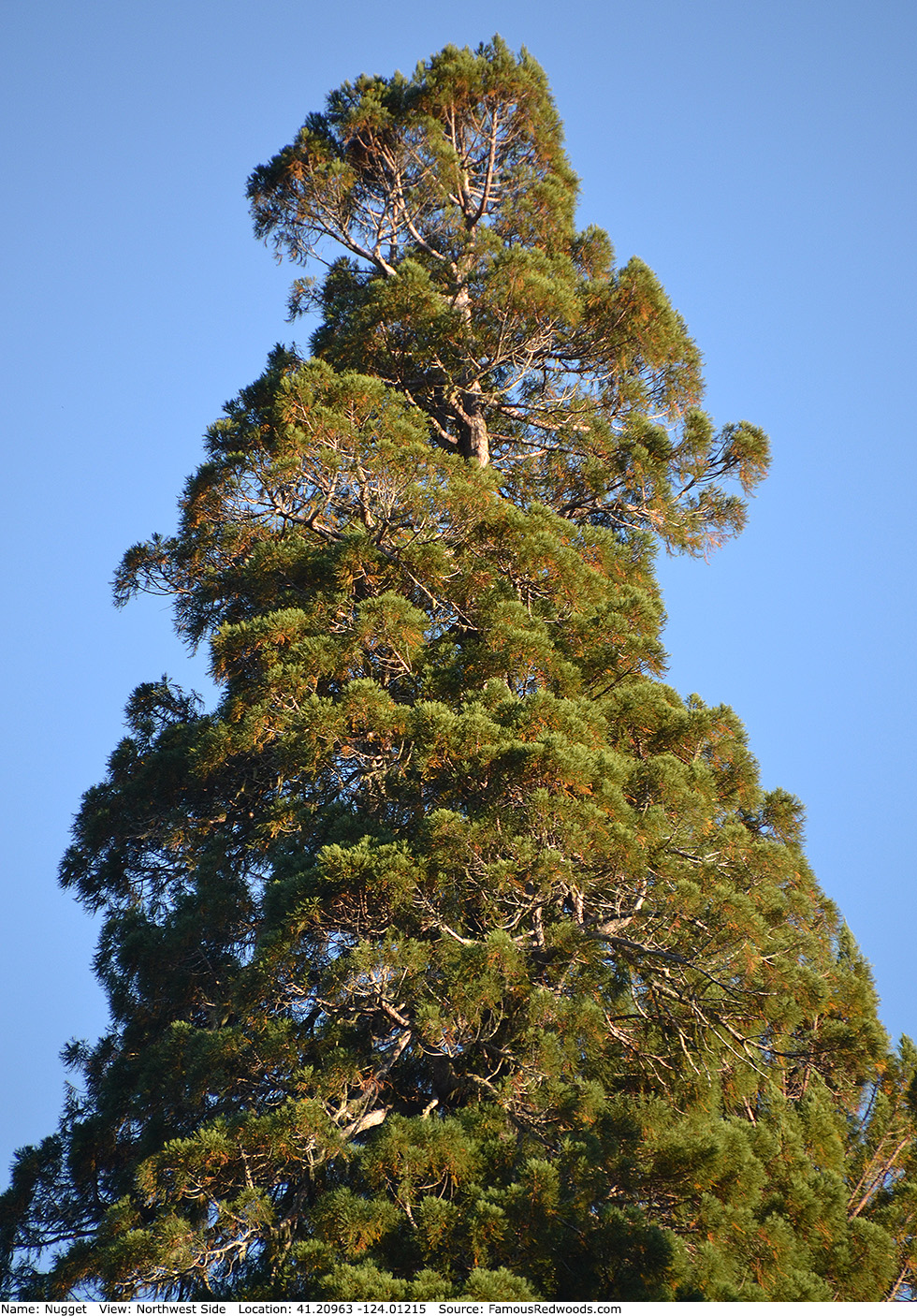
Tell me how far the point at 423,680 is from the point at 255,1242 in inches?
160

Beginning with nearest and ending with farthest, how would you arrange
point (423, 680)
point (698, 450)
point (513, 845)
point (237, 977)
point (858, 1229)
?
1. point (858, 1229)
2. point (513, 845)
3. point (237, 977)
4. point (423, 680)
5. point (698, 450)

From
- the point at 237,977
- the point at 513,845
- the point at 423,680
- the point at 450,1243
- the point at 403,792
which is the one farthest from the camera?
the point at 423,680

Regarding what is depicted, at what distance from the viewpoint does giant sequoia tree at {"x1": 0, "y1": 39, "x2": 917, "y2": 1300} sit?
6527 mm

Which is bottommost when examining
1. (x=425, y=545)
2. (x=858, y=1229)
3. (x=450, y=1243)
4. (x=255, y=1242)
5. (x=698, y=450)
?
(x=858, y=1229)

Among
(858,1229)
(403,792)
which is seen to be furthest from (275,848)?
(858,1229)

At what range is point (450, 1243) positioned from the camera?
20.5 ft

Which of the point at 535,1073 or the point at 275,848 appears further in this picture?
the point at 275,848

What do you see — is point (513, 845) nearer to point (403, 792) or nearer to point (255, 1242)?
point (403, 792)

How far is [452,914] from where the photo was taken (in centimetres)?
761

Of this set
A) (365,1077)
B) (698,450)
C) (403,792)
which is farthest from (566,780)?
(698,450)

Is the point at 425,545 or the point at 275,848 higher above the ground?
the point at 425,545

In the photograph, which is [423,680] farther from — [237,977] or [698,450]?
[698,450]

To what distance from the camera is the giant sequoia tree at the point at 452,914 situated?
653 cm

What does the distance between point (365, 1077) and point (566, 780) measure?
2.37 m
